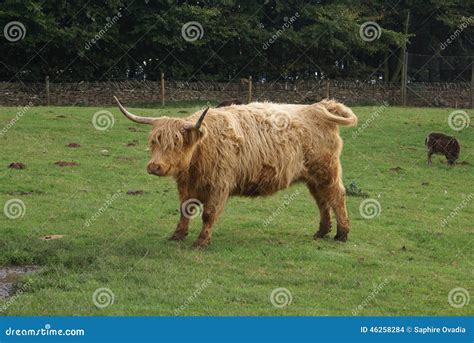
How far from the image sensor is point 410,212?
14234 mm

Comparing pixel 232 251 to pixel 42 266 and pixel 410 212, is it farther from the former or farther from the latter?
pixel 410 212

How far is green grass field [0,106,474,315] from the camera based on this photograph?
7.92 meters

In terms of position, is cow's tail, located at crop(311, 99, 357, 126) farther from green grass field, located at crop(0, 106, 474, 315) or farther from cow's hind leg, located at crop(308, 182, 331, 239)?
green grass field, located at crop(0, 106, 474, 315)

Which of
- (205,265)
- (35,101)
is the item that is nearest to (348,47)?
(35,101)

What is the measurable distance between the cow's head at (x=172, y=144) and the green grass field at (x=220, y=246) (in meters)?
1.09

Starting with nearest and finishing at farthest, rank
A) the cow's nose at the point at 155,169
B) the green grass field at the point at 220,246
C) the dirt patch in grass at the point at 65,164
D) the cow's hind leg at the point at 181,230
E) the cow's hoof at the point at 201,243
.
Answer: the green grass field at the point at 220,246, the cow's nose at the point at 155,169, the cow's hoof at the point at 201,243, the cow's hind leg at the point at 181,230, the dirt patch in grass at the point at 65,164

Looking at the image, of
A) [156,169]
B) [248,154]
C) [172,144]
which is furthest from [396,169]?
[156,169]

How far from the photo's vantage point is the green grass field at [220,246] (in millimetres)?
7922

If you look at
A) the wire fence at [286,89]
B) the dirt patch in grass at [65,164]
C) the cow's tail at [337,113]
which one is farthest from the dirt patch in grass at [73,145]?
the wire fence at [286,89]

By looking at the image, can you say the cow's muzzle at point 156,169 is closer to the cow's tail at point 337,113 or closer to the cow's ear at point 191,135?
the cow's ear at point 191,135

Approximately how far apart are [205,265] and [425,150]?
14.4 meters

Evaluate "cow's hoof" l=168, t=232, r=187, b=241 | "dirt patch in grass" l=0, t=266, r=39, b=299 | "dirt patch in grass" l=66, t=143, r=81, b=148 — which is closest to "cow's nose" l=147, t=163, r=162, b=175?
"cow's hoof" l=168, t=232, r=187, b=241

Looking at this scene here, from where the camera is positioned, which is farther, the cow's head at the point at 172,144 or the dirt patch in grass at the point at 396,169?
the dirt patch in grass at the point at 396,169

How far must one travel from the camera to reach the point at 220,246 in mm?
10336
